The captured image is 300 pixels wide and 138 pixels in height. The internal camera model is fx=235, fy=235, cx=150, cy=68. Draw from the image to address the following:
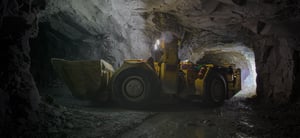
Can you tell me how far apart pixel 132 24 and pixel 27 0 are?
21.1 ft

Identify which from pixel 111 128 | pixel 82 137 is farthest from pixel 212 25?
pixel 82 137

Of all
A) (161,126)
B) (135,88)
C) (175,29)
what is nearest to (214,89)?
(135,88)

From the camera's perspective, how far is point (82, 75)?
5828mm

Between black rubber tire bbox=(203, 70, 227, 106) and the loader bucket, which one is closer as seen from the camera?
the loader bucket

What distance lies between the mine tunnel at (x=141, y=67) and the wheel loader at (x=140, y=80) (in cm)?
3

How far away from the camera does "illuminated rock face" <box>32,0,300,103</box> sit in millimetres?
6391

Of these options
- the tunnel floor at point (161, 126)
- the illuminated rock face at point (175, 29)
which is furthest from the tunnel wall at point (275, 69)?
the tunnel floor at point (161, 126)

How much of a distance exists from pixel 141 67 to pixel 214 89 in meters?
2.30

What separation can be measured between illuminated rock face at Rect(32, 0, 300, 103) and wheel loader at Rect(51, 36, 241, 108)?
1.88m

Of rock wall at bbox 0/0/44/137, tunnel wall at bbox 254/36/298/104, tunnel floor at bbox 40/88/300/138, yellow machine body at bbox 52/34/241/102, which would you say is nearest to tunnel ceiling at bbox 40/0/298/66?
tunnel wall at bbox 254/36/298/104

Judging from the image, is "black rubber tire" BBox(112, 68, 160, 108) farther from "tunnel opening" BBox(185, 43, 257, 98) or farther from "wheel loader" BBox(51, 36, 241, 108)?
"tunnel opening" BBox(185, 43, 257, 98)

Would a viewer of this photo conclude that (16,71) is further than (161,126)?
No

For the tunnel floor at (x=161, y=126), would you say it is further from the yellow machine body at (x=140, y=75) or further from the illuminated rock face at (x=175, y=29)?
the illuminated rock face at (x=175, y=29)

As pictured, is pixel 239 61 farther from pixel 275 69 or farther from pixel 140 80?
pixel 140 80
